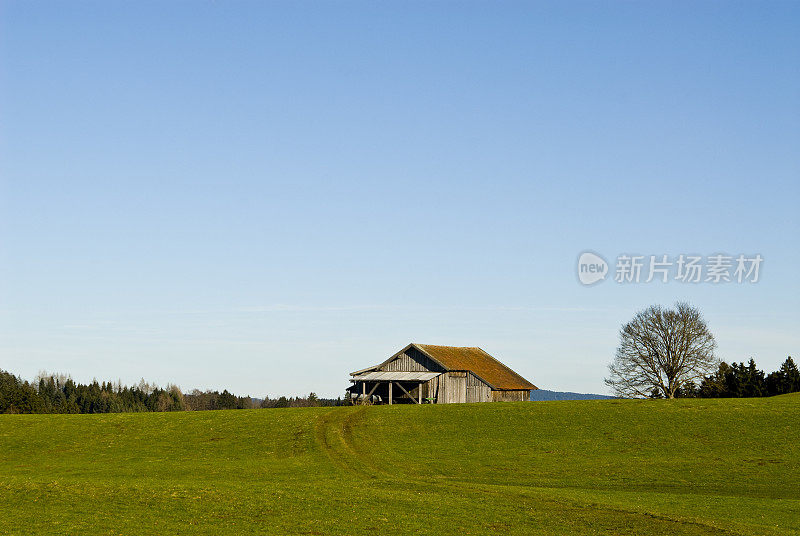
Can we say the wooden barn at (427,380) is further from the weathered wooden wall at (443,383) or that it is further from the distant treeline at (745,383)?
the distant treeline at (745,383)

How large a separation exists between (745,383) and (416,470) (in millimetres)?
70050

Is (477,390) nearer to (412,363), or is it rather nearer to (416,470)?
(412,363)

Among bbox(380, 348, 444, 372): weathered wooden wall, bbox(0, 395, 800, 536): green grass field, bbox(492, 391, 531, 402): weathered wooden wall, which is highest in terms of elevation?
bbox(380, 348, 444, 372): weathered wooden wall

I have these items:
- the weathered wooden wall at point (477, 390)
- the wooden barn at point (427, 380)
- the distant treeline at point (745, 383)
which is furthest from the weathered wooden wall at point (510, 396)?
the distant treeline at point (745, 383)

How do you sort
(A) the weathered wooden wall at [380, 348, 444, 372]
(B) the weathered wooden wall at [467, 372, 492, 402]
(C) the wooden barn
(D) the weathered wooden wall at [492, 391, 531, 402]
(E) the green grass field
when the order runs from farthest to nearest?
(D) the weathered wooden wall at [492, 391, 531, 402]
(B) the weathered wooden wall at [467, 372, 492, 402]
(A) the weathered wooden wall at [380, 348, 444, 372]
(C) the wooden barn
(E) the green grass field

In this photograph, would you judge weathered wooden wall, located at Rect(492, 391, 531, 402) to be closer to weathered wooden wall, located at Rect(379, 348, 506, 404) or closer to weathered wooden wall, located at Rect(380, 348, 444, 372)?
weathered wooden wall, located at Rect(379, 348, 506, 404)

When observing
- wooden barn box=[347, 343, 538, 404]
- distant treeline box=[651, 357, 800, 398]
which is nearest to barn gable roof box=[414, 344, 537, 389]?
wooden barn box=[347, 343, 538, 404]

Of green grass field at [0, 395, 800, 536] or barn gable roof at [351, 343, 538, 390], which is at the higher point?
barn gable roof at [351, 343, 538, 390]

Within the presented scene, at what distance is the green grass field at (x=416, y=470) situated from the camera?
31094 mm

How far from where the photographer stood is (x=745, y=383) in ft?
335

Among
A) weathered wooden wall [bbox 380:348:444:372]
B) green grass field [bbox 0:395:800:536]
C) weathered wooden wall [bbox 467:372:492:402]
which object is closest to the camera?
green grass field [bbox 0:395:800:536]

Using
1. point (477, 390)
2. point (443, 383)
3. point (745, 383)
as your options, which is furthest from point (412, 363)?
point (745, 383)

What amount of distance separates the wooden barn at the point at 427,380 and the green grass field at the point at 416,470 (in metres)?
19.3

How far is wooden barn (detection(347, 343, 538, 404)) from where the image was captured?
9375 centimetres
